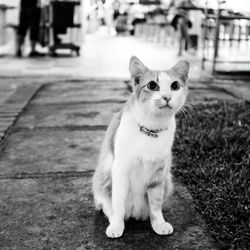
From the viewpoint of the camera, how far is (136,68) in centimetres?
197

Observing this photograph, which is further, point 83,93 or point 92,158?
point 83,93

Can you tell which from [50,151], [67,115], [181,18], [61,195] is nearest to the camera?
[61,195]

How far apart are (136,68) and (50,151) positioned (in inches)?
59.5

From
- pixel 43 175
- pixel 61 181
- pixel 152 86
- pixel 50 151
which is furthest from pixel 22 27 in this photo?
pixel 152 86

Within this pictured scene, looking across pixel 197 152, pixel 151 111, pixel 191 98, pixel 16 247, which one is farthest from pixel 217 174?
pixel 191 98

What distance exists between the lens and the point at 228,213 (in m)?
2.19

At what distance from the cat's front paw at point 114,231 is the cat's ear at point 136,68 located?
2.38ft

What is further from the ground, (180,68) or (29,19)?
(29,19)

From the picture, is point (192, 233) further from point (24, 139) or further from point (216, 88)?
point (216, 88)

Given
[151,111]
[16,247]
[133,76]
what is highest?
[133,76]

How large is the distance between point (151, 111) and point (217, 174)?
1051 mm

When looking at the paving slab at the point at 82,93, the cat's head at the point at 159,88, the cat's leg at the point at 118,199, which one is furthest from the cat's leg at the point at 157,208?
the paving slab at the point at 82,93

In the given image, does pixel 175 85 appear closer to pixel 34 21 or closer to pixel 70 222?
pixel 70 222

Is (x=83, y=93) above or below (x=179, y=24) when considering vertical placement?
below
